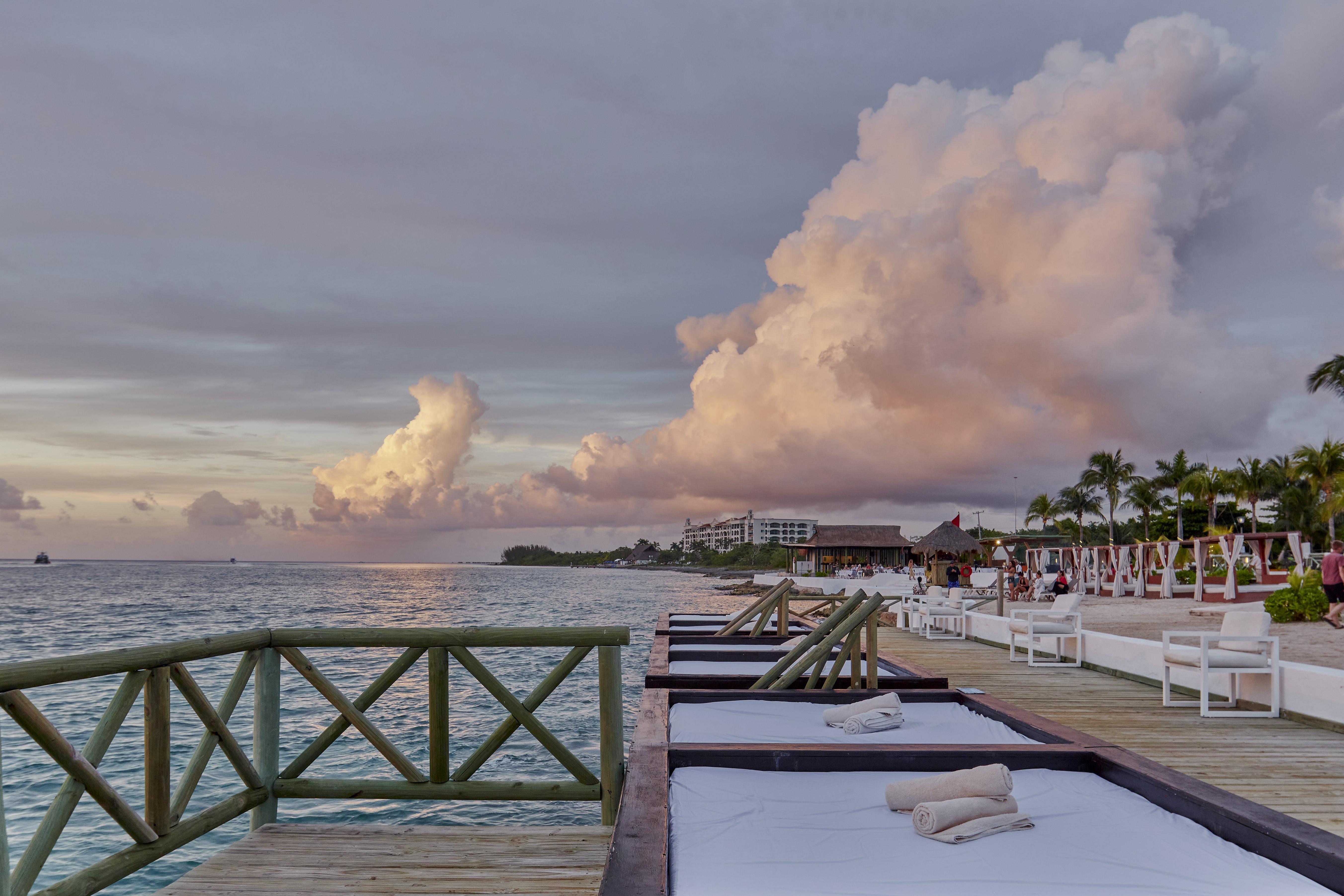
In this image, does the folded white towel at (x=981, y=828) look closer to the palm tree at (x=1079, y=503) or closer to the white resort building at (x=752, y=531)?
the palm tree at (x=1079, y=503)

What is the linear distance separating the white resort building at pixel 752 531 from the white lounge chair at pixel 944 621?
5185 inches

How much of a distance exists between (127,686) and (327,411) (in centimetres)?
2922

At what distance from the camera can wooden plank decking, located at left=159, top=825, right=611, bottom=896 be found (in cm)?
282

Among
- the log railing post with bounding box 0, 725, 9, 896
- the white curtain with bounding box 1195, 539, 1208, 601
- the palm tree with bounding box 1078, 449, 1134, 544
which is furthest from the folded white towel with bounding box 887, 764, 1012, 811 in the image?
the palm tree with bounding box 1078, 449, 1134, 544

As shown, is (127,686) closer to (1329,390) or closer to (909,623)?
(909,623)

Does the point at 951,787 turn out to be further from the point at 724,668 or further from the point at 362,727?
the point at 724,668

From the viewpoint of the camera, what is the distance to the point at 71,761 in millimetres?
2439

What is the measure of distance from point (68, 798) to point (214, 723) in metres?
0.56

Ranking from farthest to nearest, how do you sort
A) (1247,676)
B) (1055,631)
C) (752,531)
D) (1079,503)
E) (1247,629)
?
(752,531), (1079,503), (1055,631), (1247,676), (1247,629)

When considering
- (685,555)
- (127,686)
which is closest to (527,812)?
(127,686)

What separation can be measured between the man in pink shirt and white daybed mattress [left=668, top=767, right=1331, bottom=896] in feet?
34.8

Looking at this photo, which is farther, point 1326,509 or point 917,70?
point 1326,509

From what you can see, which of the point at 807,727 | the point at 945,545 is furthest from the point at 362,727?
the point at 945,545

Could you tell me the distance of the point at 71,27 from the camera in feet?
38.2
